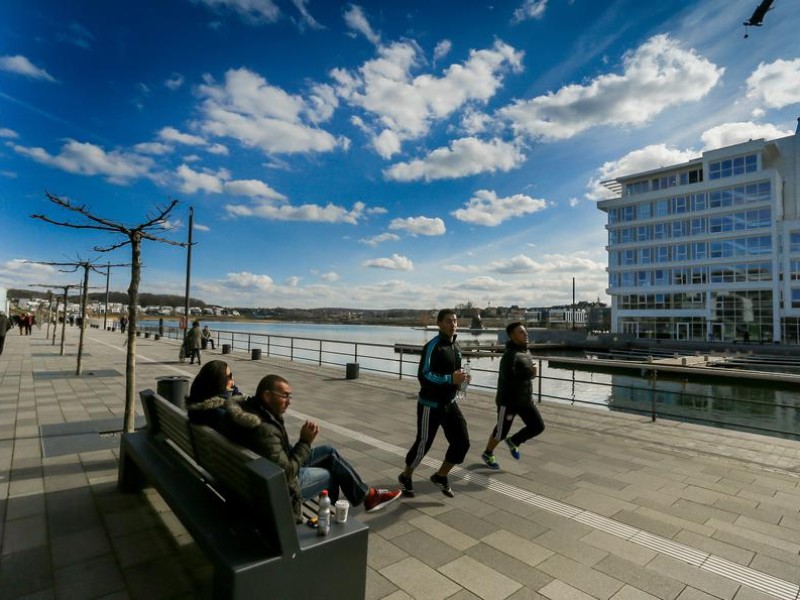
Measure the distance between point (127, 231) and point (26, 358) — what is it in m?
14.4

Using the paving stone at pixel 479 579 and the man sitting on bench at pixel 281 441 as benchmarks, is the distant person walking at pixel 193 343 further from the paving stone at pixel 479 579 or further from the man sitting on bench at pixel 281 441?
the paving stone at pixel 479 579

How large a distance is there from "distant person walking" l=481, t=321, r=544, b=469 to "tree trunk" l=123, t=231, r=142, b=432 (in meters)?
4.14

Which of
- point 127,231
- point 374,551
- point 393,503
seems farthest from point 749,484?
point 127,231

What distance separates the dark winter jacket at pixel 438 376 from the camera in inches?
161

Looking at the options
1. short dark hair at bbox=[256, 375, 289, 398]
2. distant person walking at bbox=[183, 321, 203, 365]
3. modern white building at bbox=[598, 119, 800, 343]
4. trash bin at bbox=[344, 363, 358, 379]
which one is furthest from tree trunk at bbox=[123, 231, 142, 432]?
modern white building at bbox=[598, 119, 800, 343]

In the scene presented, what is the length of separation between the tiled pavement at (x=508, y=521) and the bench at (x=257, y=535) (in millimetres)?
502

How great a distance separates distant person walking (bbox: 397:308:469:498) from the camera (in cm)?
409

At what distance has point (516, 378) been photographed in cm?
505

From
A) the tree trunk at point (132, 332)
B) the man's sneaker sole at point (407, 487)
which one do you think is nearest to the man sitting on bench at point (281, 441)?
the man's sneaker sole at point (407, 487)

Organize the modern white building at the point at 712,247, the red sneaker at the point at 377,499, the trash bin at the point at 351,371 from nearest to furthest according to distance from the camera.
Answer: the red sneaker at the point at 377,499 < the trash bin at the point at 351,371 < the modern white building at the point at 712,247

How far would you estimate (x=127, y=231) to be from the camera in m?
5.58

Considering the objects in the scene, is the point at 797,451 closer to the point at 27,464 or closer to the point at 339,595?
the point at 339,595

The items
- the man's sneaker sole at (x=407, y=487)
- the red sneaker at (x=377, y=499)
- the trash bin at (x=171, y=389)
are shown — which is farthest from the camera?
the trash bin at (x=171, y=389)

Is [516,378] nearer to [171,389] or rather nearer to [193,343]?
[171,389]
